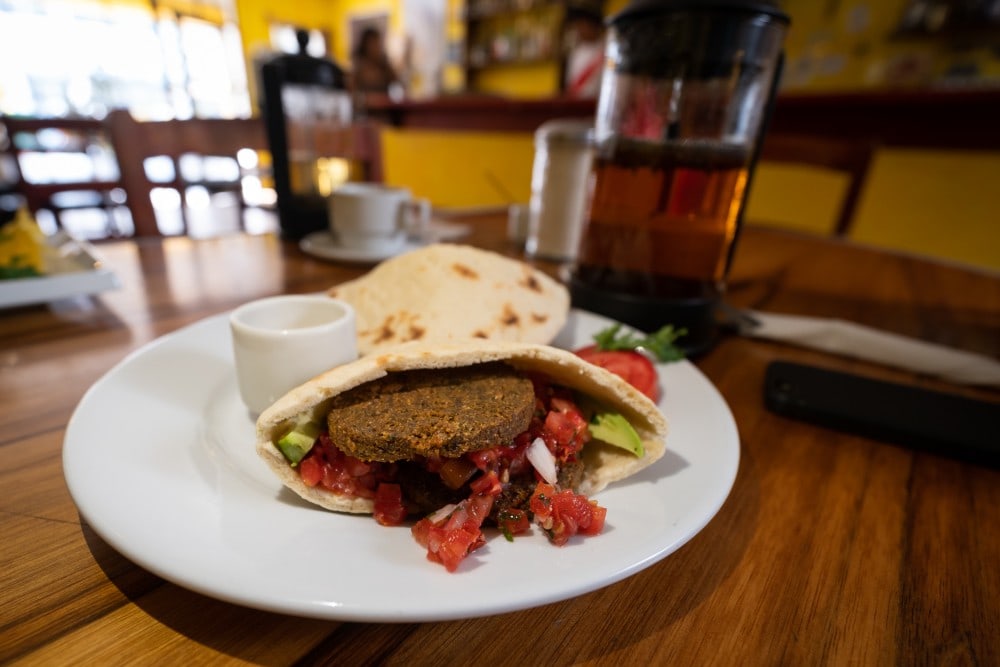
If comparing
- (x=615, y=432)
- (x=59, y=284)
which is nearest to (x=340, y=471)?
(x=615, y=432)

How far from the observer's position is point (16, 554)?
0.62 meters

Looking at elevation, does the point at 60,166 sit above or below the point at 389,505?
below

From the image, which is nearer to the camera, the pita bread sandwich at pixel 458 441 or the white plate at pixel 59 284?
the pita bread sandwich at pixel 458 441

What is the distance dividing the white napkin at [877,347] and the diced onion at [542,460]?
3.20ft

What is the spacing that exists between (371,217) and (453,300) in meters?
0.90

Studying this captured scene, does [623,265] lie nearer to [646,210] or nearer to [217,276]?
[646,210]

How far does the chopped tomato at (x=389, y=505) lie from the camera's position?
2.39ft

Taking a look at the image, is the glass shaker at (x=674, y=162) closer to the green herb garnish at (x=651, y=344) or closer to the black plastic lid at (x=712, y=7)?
the black plastic lid at (x=712, y=7)

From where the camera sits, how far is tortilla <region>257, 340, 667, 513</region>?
0.75 m

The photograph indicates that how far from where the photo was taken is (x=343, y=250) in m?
2.03

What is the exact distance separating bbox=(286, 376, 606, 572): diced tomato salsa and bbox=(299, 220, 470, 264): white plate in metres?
1.23

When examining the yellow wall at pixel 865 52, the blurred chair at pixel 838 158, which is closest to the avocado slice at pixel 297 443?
the blurred chair at pixel 838 158

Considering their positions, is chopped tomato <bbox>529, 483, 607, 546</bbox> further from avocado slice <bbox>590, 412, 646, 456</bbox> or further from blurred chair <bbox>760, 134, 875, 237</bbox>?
blurred chair <bbox>760, 134, 875, 237</bbox>

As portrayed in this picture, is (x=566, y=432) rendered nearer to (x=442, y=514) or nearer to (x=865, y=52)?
(x=442, y=514)
